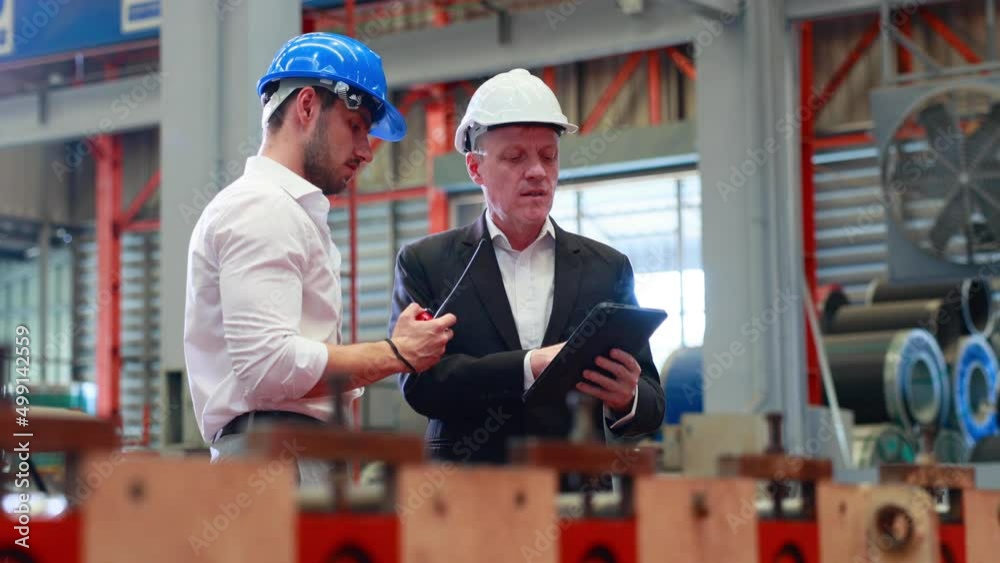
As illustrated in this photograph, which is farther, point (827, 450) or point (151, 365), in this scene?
point (151, 365)

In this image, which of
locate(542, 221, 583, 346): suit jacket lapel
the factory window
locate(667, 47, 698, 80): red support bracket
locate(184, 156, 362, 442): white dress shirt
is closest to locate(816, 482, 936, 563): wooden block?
locate(542, 221, 583, 346): suit jacket lapel

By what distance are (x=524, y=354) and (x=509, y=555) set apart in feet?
3.48

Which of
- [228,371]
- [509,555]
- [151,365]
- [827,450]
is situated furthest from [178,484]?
[151,365]

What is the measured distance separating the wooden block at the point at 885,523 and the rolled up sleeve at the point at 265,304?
1.20 metres

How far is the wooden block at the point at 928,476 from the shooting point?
3.13m

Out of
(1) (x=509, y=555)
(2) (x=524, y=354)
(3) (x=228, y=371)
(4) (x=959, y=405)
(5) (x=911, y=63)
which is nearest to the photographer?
(1) (x=509, y=555)

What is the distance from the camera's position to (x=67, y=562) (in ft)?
5.51

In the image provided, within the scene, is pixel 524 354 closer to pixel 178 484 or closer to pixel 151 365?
pixel 178 484

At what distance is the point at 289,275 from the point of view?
2.53 meters

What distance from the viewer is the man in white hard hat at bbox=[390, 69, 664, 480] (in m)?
3.03

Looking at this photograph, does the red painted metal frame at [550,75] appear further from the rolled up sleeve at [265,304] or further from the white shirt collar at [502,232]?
the rolled up sleeve at [265,304]

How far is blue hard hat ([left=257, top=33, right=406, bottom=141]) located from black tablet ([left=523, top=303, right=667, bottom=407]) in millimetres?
681

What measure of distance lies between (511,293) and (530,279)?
0.19 feet

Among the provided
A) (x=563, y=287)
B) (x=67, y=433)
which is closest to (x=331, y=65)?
(x=563, y=287)
